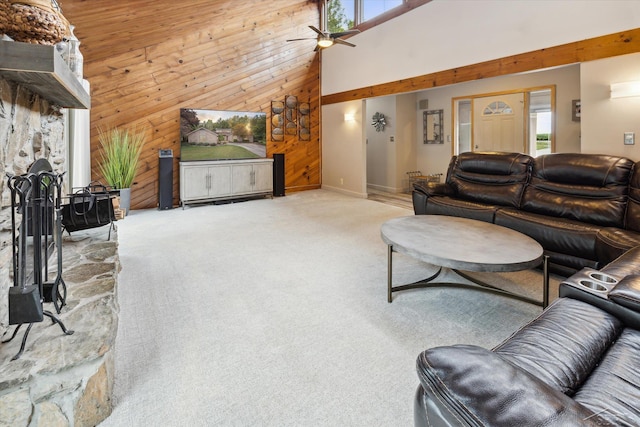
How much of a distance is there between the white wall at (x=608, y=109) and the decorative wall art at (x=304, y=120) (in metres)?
5.50

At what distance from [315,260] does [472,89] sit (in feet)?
18.3

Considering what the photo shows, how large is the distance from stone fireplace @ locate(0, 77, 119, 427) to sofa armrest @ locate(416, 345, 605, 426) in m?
1.40

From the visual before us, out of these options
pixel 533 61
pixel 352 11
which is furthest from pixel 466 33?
pixel 352 11

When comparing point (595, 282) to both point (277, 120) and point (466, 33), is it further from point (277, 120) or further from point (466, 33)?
point (277, 120)

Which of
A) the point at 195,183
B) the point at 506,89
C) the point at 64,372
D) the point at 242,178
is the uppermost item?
the point at 506,89

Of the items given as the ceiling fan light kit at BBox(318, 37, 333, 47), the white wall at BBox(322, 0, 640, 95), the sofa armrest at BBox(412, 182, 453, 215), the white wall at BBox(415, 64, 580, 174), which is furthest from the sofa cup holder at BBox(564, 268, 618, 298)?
the white wall at BBox(415, 64, 580, 174)

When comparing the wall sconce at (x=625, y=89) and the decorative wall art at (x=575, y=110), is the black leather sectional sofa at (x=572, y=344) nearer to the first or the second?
the wall sconce at (x=625, y=89)

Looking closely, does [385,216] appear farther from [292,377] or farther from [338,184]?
[292,377]

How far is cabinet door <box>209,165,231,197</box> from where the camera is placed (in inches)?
264

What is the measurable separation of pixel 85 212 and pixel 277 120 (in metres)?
5.33

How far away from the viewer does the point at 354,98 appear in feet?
24.3

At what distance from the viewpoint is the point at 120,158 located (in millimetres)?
5629

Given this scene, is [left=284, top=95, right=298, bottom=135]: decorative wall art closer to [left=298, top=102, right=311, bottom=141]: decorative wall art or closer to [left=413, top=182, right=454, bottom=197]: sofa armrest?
[left=298, top=102, right=311, bottom=141]: decorative wall art

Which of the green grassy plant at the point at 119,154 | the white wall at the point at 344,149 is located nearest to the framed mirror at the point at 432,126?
the white wall at the point at 344,149
